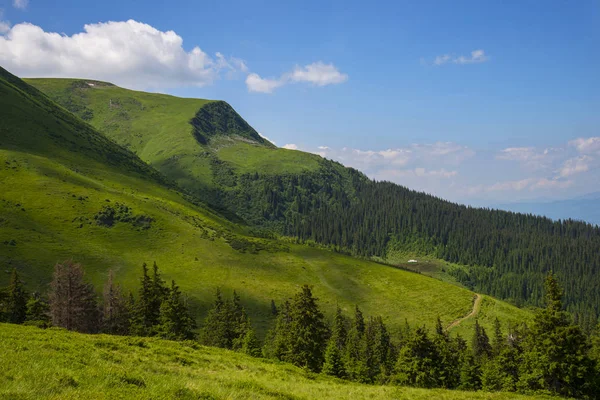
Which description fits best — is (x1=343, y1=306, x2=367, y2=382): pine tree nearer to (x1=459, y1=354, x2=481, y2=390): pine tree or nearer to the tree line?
the tree line

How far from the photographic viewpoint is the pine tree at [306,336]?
163 feet

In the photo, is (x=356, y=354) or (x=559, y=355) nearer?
(x=559, y=355)

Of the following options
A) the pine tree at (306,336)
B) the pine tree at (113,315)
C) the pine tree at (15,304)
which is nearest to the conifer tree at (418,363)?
the pine tree at (306,336)

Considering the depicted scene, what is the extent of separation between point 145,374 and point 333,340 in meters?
46.2

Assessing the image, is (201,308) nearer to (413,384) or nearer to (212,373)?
(413,384)

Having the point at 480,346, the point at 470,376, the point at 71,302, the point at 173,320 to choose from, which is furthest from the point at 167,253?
the point at 470,376

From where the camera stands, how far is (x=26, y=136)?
184375 millimetres

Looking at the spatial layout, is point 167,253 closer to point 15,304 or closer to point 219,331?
point 219,331

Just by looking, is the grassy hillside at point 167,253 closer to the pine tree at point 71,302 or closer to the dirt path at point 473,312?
the dirt path at point 473,312

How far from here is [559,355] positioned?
3781 centimetres

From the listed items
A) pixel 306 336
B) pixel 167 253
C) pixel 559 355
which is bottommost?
pixel 167 253

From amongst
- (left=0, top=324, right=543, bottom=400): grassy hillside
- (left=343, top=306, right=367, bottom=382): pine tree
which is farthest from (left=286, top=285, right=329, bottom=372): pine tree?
(left=0, top=324, right=543, bottom=400): grassy hillside

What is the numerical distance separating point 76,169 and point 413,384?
7011 inches

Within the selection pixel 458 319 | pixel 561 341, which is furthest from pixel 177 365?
pixel 458 319
